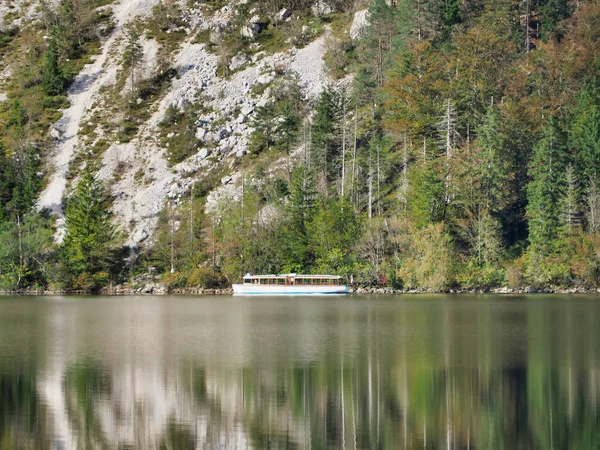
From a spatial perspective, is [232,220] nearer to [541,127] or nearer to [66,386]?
[541,127]

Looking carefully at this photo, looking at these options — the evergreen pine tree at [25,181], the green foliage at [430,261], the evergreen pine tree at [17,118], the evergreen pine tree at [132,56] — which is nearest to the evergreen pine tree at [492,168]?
the green foliage at [430,261]

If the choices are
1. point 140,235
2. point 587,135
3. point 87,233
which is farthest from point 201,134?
point 587,135

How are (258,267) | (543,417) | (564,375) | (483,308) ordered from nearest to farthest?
1. (543,417)
2. (564,375)
3. (483,308)
4. (258,267)

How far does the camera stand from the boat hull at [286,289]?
4222 inches

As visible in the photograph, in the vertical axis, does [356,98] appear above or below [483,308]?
above

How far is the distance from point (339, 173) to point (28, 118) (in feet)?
194

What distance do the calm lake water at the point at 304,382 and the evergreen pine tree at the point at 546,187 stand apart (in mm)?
36071

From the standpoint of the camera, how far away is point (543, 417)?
96.1 ft

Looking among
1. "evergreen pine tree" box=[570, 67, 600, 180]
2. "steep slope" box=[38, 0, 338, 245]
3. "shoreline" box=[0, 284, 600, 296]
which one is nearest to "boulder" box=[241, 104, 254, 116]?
"steep slope" box=[38, 0, 338, 245]

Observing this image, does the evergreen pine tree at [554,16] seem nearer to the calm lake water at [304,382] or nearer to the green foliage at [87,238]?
the green foliage at [87,238]

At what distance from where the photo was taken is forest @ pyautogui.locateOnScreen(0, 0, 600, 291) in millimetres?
104875

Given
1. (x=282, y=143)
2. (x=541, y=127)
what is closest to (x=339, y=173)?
(x=282, y=143)

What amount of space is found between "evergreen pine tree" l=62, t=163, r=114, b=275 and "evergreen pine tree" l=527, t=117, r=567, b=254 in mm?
55559

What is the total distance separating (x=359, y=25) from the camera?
15550 centimetres
